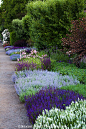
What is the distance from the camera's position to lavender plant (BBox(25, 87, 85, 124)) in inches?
141

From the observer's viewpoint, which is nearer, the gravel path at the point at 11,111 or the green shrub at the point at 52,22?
the gravel path at the point at 11,111

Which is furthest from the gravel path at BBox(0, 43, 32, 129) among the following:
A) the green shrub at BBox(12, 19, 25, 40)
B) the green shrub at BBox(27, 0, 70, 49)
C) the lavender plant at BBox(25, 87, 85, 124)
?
the green shrub at BBox(12, 19, 25, 40)

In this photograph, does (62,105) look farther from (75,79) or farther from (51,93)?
(75,79)

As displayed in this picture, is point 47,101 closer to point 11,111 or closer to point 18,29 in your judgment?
point 11,111

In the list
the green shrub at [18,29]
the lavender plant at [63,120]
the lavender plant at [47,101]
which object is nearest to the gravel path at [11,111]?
the lavender plant at [47,101]

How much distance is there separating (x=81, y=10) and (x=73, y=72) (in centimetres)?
490

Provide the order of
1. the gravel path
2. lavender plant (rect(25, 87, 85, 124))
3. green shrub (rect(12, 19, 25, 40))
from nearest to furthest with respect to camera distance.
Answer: lavender plant (rect(25, 87, 85, 124))
the gravel path
green shrub (rect(12, 19, 25, 40))

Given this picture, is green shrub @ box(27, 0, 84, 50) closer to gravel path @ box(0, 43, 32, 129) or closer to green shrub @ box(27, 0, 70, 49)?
green shrub @ box(27, 0, 70, 49)

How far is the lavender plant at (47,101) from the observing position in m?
3.57

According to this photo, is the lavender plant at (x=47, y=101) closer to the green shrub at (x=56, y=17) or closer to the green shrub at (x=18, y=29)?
the green shrub at (x=56, y=17)

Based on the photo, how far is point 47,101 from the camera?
3.91m

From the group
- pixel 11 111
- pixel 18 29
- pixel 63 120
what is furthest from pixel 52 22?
pixel 18 29

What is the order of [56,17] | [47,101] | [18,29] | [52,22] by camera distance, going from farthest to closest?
[18,29] < [52,22] < [56,17] < [47,101]

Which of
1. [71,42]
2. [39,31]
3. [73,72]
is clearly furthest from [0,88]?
[39,31]
